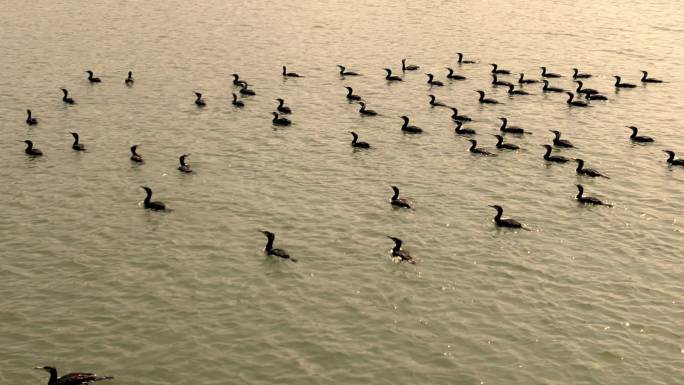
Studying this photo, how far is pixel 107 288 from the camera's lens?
28.0 metres

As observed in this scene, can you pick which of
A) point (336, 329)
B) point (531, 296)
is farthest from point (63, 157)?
point (531, 296)

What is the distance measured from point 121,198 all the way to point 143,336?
42.0ft

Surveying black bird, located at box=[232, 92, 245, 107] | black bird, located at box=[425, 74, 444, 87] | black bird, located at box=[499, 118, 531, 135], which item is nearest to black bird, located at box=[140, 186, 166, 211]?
black bird, located at box=[232, 92, 245, 107]

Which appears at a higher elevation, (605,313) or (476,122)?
(476,122)

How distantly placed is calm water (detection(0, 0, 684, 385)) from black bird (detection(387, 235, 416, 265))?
Answer: 47 centimetres

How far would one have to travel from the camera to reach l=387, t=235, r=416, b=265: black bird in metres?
30.4

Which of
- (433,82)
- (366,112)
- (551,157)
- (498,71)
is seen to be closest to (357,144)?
(366,112)

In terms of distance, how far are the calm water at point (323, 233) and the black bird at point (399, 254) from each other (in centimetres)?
47

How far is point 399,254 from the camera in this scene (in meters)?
30.7

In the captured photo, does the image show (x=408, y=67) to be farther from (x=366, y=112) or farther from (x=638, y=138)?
(x=638, y=138)

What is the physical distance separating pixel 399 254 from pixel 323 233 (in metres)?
4.13

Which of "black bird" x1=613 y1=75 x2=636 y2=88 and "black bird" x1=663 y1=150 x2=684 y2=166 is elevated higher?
"black bird" x1=613 y1=75 x2=636 y2=88

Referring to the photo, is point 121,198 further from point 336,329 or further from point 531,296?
point 531,296

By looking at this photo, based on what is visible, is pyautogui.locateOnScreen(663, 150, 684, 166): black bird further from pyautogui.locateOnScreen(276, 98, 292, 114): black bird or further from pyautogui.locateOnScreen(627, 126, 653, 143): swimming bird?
pyautogui.locateOnScreen(276, 98, 292, 114): black bird
